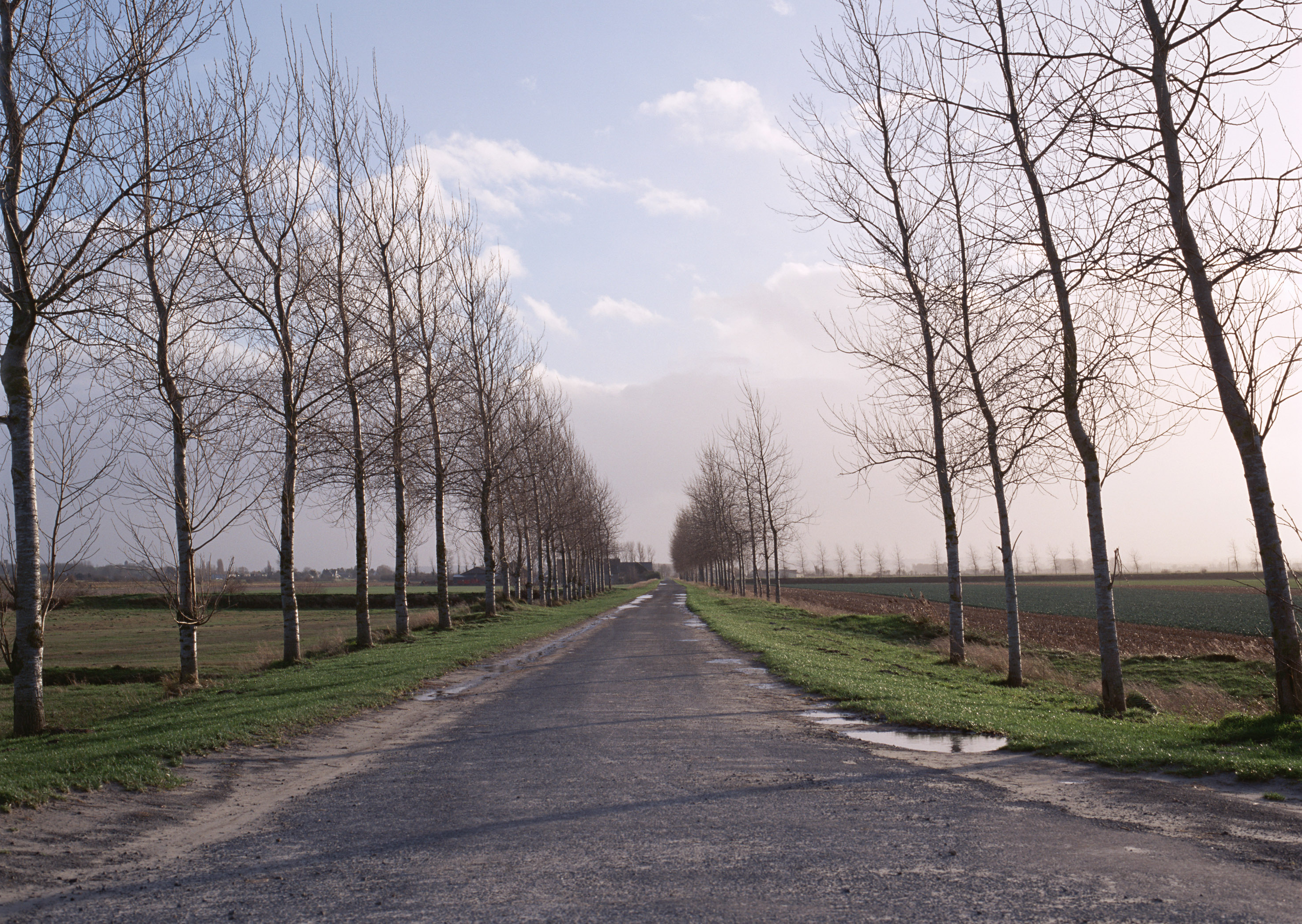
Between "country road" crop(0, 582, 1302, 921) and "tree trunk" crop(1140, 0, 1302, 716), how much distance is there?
11.3ft

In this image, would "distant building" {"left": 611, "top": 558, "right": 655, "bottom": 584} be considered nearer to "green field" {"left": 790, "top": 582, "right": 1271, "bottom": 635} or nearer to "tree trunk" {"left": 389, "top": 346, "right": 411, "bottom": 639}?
"green field" {"left": 790, "top": 582, "right": 1271, "bottom": 635}

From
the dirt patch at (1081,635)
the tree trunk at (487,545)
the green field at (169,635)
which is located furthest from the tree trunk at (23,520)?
the dirt patch at (1081,635)

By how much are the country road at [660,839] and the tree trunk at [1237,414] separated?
11.3ft

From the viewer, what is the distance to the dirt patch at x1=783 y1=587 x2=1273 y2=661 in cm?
2678

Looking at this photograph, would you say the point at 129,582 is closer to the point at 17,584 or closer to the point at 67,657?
the point at 17,584

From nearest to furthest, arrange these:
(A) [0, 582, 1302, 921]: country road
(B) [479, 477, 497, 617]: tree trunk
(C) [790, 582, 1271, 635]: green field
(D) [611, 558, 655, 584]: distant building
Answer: (A) [0, 582, 1302, 921]: country road
(B) [479, 477, 497, 617]: tree trunk
(C) [790, 582, 1271, 635]: green field
(D) [611, 558, 655, 584]: distant building

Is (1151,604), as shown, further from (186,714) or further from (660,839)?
(660,839)

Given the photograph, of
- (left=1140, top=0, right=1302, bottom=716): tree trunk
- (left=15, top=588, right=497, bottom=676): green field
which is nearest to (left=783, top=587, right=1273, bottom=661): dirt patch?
(left=1140, top=0, right=1302, bottom=716): tree trunk

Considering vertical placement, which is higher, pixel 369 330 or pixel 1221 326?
pixel 369 330

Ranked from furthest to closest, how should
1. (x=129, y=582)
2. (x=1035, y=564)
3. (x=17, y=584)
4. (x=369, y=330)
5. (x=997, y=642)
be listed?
(x=1035, y=564), (x=997, y=642), (x=369, y=330), (x=129, y=582), (x=17, y=584)

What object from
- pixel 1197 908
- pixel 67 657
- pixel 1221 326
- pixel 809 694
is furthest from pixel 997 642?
pixel 67 657

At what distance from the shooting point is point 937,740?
28.8 feet

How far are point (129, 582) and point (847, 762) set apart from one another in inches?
523

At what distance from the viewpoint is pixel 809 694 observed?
1241 cm
